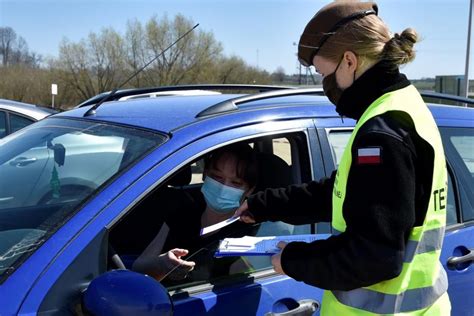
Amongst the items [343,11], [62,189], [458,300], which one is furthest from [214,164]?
[458,300]

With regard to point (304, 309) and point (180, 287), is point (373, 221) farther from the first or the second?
point (180, 287)

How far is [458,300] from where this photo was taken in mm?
2234

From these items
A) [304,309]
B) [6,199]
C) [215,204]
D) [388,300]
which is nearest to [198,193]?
[215,204]

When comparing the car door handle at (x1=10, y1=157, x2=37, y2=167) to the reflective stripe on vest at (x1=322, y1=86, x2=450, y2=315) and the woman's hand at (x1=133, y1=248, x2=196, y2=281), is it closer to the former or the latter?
the woman's hand at (x1=133, y1=248, x2=196, y2=281)

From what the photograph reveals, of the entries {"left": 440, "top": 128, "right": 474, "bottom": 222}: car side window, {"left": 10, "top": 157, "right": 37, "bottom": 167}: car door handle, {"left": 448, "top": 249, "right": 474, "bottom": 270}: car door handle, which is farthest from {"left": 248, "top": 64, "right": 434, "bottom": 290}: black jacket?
{"left": 10, "top": 157, "right": 37, "bottom": 167}: car door handle

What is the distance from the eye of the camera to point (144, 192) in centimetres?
163

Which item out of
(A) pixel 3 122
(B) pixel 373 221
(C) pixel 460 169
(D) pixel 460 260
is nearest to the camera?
(B) pixel 373 221

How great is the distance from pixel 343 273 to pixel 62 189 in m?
1.13

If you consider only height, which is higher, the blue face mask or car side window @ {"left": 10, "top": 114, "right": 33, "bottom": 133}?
car side window @ {"left": 10, "top": 114, "right": 33, "bottom": 133}

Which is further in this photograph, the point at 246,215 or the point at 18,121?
the point at 18,121

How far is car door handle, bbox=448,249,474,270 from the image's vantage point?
2188mm

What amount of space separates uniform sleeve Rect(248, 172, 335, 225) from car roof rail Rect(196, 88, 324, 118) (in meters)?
0.37

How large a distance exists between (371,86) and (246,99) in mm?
816

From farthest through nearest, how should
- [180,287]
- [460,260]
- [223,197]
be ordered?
[223,197], [460,260], [180,287]
